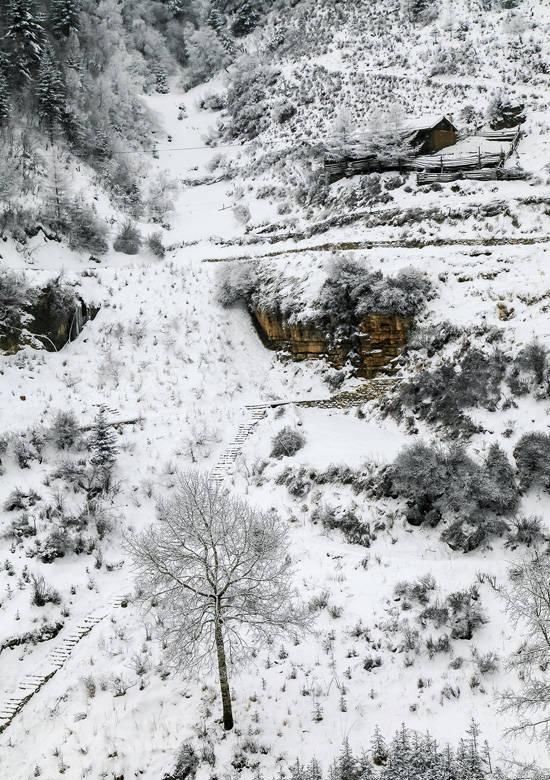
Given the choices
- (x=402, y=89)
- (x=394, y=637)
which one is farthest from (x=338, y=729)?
(x=402, y=89)

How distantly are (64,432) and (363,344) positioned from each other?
10439mm

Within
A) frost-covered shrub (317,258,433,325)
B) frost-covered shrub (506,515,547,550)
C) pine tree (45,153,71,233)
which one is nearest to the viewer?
frost-covered shrub (506,515,547,550)

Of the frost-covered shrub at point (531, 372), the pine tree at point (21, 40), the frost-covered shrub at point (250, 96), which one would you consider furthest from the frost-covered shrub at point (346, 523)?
the frost-covered shrub at point (250, 96)

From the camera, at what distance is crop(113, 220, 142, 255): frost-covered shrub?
1154 inches

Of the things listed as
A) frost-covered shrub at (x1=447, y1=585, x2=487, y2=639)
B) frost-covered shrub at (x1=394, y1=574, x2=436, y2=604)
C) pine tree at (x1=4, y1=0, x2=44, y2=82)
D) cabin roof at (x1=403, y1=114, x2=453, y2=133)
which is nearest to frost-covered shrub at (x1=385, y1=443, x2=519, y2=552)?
frost-covered shrub at (x1=394, y1=574, x2=436, y2=604)

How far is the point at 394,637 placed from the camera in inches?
394

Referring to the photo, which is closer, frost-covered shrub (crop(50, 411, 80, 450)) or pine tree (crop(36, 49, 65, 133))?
frost-covered shrub (crop(50, 411, 80, 450))

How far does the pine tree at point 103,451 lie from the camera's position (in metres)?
15.4

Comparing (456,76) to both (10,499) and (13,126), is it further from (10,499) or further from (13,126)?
(10,499)

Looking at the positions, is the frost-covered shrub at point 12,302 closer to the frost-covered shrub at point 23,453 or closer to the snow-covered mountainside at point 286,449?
the snow-covered mountainside at point 286,449

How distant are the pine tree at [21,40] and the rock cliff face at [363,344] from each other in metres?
28.4

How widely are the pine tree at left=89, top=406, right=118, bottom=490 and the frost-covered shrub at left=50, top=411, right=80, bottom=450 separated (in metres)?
0.83

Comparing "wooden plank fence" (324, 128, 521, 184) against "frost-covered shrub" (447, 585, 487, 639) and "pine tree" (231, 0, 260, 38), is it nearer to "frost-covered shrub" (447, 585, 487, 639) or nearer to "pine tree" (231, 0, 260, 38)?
"frost-covered shrub" (447, 585, 487, 639)

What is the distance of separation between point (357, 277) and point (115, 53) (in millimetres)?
42322
